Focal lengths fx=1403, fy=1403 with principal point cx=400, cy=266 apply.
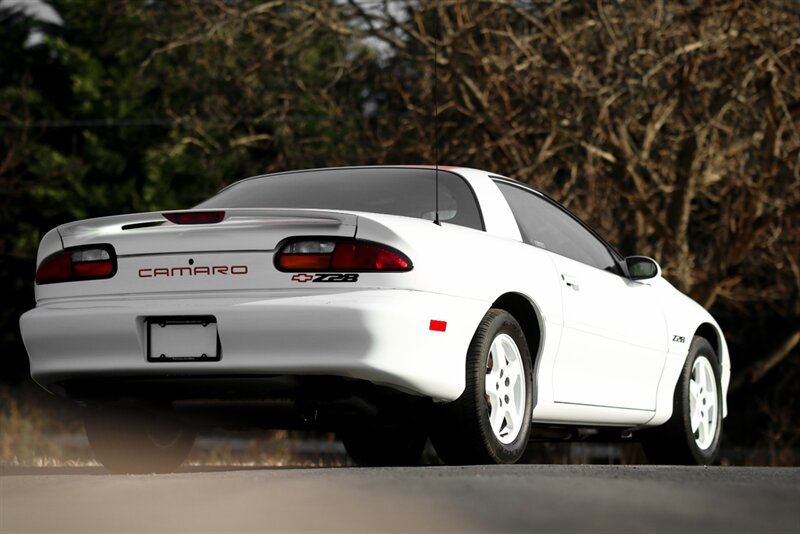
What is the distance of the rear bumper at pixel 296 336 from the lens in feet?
19.6

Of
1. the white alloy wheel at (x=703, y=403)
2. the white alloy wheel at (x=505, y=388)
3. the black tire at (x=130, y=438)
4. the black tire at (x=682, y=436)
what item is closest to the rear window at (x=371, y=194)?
the white alloy wheel at (x=505, y=388)

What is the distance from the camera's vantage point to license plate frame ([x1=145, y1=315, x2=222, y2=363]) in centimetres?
616

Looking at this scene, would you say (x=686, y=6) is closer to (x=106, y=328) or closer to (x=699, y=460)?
(x=699, y=460)

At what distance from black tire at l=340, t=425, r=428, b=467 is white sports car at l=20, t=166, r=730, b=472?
1380 mm

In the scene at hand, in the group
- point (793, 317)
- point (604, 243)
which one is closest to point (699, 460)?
point (604, 243)

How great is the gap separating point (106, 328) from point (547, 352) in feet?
7.39

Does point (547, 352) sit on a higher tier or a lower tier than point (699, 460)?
higher

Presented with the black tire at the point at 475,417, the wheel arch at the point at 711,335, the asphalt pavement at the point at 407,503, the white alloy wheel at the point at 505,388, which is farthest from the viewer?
the wheel arch at the point at 711,335

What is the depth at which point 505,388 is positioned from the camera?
6.85 m

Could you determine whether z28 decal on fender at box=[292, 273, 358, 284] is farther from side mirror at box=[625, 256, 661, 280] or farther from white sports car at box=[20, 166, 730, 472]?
side mirror at box=[625, 256, 661, 280]

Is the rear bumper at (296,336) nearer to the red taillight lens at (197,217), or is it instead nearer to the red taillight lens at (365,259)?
the red taillight lens at (365,259)

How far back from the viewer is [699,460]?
895 cm

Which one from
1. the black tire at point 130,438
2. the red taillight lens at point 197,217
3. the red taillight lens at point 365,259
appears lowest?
the black tire at point 130,438

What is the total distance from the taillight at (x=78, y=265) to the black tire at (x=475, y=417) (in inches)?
65.3
